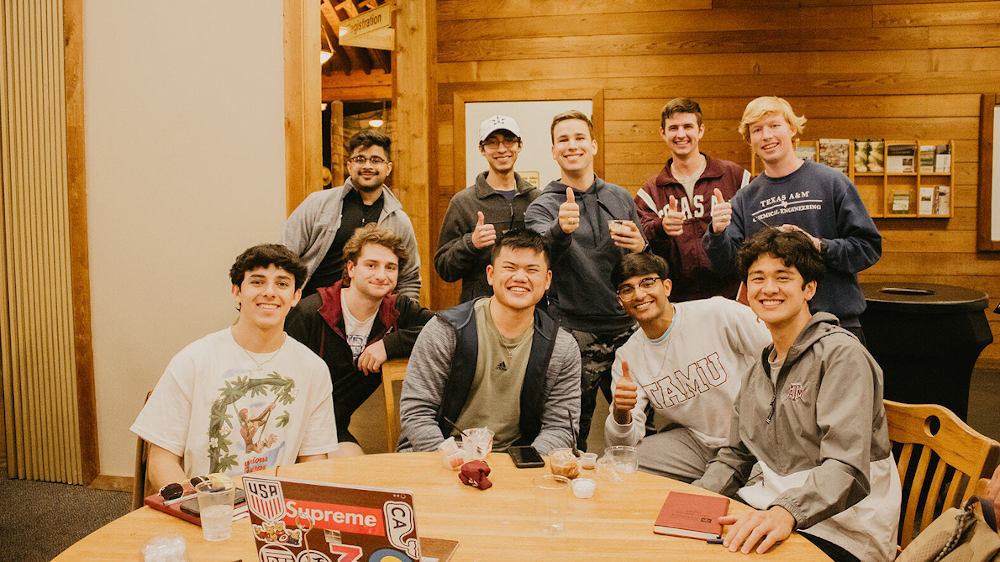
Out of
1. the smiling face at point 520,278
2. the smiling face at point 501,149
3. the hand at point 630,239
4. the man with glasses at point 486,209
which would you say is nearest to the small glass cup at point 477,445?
the smiling face at point 520,278

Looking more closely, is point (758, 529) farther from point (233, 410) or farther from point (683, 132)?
point (683, 132)

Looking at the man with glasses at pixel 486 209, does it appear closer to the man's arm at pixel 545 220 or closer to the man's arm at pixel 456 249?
the man's arm at pixel 456 249

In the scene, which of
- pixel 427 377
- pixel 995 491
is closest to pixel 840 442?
pixel 995 491

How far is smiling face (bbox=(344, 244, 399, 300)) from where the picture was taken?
2670 millimetres

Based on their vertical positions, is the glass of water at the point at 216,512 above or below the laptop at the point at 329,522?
below

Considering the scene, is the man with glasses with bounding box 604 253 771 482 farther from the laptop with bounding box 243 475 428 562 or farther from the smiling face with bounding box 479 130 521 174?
the laptop with bounding box 243 475 428 562

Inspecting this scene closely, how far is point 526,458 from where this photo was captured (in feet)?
5.96

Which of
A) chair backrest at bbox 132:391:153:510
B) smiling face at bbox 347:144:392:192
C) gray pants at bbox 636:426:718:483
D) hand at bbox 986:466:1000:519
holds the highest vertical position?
smiling face at bbox 347:144:392:192

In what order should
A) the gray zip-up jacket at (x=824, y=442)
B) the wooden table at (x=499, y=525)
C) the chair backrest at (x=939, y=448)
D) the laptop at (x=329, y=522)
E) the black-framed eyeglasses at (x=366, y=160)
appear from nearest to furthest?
the laptop at (x=329, y=522) → the wooden table at (x=499, y=525) → the chair backrest at (x=939, y=448) → the gray zip-up jacket at (x=824, y=442) → the black-framed eyeglasses at (x=366, y=160)

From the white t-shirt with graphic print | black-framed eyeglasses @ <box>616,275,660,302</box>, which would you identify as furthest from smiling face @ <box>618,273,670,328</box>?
the white t-shirt with graphic print

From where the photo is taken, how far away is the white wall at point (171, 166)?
126 inches

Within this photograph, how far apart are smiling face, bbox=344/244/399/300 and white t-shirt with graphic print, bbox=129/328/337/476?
0.61m

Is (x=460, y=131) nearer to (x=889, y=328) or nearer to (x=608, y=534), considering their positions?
(x=889, y=328)

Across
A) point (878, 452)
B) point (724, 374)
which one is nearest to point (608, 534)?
point (878, 452)
